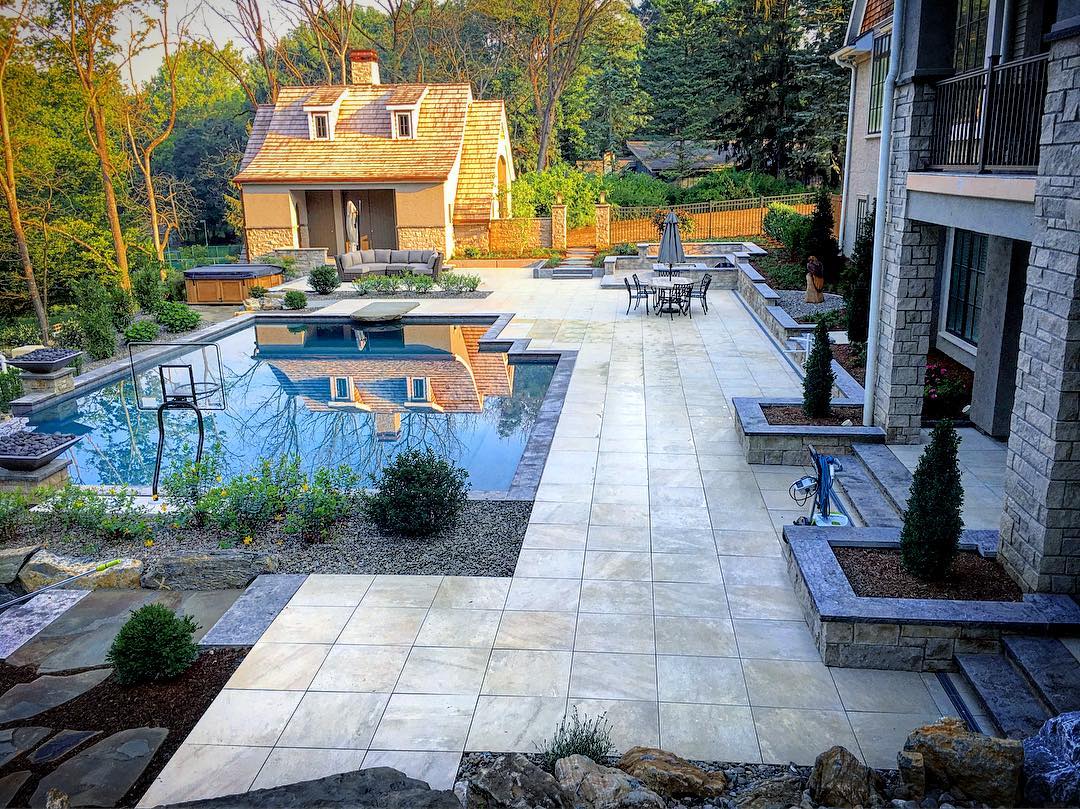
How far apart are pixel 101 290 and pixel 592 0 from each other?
78.5ft

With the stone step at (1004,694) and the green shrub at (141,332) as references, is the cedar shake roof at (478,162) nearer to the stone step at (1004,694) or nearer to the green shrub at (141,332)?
the green shrub at (141,332)

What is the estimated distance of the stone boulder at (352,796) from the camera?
3631 millimetres

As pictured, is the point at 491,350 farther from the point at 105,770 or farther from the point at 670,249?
the point at 105,770

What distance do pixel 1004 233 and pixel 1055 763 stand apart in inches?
165

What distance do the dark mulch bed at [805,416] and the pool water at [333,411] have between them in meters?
3.28

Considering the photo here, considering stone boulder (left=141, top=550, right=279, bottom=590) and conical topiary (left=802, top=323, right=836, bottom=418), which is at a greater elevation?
conical topiary (left=802, top=323, right=836, bottom=418)

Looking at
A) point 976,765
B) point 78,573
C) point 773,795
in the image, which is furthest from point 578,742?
point 78,573

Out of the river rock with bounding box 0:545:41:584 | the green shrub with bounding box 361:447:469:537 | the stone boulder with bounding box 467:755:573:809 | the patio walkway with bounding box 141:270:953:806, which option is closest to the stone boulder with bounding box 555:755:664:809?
the stone boulder with bounding box 467:755:573:809

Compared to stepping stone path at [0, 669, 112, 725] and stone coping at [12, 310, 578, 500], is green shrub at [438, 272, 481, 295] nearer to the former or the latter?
stone coping at [12, 310, 578, 500]

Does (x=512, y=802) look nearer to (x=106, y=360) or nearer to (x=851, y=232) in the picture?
(x=106, y=360)

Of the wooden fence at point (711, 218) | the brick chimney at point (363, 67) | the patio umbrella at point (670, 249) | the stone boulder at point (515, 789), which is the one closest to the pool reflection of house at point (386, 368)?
the patio umbrella at point (670, 249)

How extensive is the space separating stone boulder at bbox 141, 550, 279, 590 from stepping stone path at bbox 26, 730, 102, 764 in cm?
199

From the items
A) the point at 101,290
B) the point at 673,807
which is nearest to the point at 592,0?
the point at 101,290

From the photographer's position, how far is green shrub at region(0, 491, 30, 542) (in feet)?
25.9
